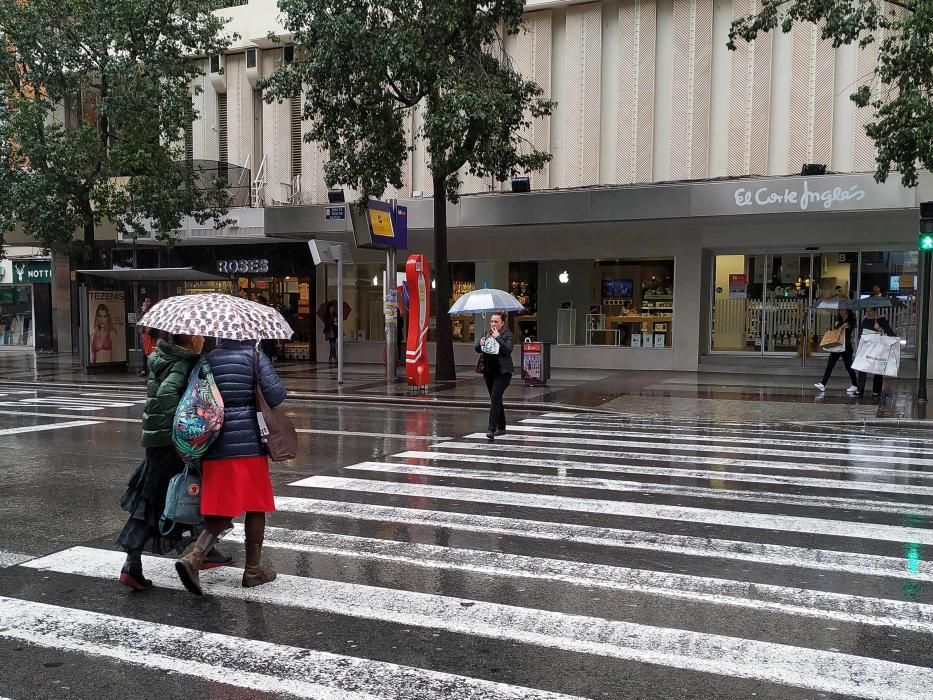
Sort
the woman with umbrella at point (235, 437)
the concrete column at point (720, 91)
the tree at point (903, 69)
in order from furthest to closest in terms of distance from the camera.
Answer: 1. the concrete column at point (720, 91)
2. the tree at point (903, 69)
3. the woman with umbrella at point (235, 437)

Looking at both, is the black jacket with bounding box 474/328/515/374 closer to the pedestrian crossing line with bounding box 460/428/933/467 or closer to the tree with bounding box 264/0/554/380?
the pedestrian crossing line with bounding box 460/428/933/467

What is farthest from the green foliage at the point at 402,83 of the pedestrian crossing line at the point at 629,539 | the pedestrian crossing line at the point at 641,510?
the pedestrian crossing line at the point at 629,539

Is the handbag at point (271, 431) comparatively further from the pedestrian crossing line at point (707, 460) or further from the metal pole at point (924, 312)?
the metal pole at point (924, 312)

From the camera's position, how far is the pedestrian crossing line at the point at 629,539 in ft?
19.1

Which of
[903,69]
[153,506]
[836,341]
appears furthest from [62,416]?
[903,69]

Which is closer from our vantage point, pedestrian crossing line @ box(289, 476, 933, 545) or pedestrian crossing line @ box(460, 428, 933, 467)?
pedestrian crossing line @ box(289, 476, 933, 545)

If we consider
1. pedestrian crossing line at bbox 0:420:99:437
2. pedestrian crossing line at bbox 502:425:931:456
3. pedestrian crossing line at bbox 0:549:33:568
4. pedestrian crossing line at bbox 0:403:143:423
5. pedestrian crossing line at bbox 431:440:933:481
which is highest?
pedestrian crossing line at bbox 431:440:933:481

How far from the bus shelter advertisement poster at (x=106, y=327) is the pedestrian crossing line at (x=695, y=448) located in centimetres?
1573

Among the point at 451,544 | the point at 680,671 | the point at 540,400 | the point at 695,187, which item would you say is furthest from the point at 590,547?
the point at 695,187

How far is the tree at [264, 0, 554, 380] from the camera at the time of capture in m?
16.6

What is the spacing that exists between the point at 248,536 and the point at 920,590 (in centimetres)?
442

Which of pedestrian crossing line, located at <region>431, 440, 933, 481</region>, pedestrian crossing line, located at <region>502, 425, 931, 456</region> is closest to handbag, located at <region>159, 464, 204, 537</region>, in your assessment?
pedestrian crossing line, located at <region>431, 440, 933, 481</region>

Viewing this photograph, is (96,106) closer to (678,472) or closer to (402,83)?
(402,83)

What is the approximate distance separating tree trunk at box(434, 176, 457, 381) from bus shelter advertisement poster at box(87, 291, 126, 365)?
10567 mm
